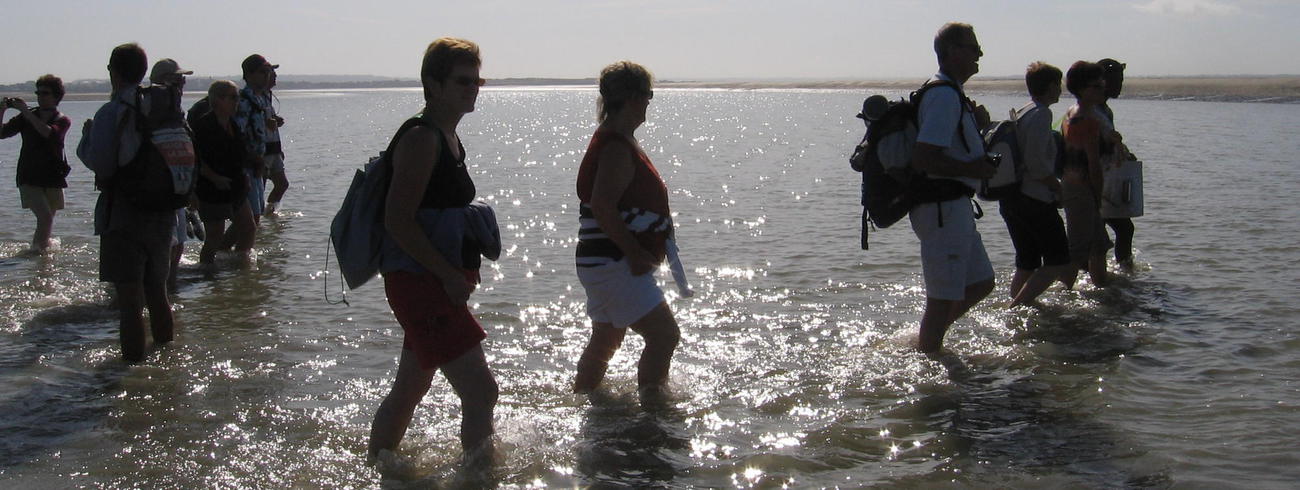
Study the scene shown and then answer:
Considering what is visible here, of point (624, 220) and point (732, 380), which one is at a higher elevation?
point (624, 220)

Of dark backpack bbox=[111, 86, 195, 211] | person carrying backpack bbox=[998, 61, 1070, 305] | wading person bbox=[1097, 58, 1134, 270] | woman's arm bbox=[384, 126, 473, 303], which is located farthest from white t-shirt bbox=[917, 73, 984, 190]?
dark backpack bbox=[111, 86, 195, 211]

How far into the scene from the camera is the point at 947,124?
5.48 m

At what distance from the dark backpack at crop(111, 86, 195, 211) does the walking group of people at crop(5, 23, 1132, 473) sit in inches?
2.1

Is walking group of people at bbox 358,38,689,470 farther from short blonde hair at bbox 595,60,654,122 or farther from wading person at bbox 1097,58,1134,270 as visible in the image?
wading person at bbox 1097,58,1134,270

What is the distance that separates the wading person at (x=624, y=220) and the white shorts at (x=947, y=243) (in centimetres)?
159

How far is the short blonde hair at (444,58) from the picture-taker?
381 cm

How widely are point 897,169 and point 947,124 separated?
0.39m

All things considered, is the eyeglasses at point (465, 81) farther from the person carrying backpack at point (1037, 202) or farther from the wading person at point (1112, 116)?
the wading person at point (1112, 116)

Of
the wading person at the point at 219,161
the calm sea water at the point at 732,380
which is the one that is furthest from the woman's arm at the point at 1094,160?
the wading person at the point at 219,161

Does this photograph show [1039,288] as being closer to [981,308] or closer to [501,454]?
[981,308]

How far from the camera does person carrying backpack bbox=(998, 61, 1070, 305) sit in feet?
22.5

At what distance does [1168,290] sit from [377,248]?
683 cm

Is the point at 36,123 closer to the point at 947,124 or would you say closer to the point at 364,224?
the point at 364,224

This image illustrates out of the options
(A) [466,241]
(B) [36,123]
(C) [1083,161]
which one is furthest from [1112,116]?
(B) [36,123]
